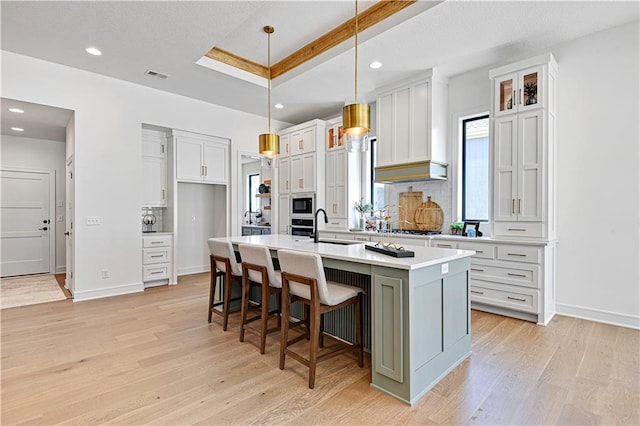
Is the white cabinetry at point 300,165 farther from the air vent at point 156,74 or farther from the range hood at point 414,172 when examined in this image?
the air vent at point 156,74

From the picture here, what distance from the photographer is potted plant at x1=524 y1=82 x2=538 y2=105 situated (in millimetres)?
3574

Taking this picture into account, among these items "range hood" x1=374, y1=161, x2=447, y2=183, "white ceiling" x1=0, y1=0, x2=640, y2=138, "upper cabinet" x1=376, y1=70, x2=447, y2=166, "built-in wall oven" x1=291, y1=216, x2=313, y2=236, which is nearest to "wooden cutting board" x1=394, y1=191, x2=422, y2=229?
"range hood" x1=374, y1=161, x2=447, y2=183

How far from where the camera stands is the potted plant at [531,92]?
357cm

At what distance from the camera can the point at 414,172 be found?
15.1 ft

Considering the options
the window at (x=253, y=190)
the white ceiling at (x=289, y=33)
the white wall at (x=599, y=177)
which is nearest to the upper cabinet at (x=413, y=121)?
the white ceiling at (x=289, y=33)

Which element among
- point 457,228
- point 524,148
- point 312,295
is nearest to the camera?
point 312,295

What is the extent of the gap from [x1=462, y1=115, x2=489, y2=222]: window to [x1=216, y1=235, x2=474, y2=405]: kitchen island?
2.37 metres

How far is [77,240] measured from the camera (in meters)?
4.44

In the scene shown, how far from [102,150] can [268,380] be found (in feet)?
13.6

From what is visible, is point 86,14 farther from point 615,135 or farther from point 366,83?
point 615,135

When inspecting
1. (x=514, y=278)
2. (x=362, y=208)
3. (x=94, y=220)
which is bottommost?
(x=514, y=278)

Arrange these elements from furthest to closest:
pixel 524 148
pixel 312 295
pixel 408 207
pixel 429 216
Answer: pixel 408 207, pixel 429 216, pixel 524 148, pixel 312 295

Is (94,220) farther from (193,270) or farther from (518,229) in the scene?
(518,229)

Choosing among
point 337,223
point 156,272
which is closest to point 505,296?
point 337,223
